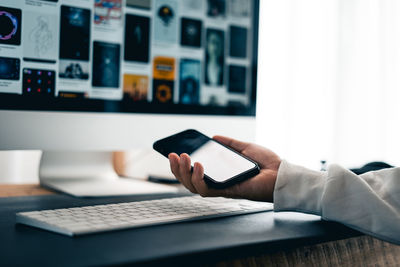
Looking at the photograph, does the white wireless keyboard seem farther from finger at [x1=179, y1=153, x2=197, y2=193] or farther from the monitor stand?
the monitor stand

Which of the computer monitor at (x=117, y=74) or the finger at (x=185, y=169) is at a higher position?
the computer monitor at (x=117, y=74)

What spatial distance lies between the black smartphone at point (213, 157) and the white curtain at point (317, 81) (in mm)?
924

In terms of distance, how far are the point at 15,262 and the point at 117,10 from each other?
528 mm

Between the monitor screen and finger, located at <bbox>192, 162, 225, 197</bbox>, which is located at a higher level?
the monitor screen

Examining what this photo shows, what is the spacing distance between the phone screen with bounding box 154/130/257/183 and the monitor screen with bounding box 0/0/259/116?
0.53 feet

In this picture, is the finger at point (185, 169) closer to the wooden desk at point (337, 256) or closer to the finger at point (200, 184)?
the finger at point (200, 184)

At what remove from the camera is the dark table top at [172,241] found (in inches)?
13.3

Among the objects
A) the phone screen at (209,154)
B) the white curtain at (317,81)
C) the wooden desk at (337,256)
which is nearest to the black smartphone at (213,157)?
the phone screen at (209,154)

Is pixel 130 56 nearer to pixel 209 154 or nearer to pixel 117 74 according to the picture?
pixel 117 74

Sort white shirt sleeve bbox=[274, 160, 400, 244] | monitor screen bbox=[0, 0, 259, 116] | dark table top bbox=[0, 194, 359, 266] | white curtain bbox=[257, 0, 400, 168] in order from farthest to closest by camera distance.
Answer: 1. white curtain bbox=[257, 0, 400, 168]
2. monitor screen bbox=[0, 0, 259, 116]
3. white shirt sleeve bbox=[274, 160, 400, 244]
4. dark table top bbox=[0, 194, 359, 266]

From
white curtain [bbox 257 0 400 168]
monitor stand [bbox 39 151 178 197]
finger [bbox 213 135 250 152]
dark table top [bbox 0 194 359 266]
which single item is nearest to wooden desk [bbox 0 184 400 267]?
dark table top [bbox 0 194 359 266]

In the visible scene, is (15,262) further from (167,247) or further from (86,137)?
(86,137)

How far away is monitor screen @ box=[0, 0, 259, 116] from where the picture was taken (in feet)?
2.23

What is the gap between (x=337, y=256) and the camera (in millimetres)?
510
